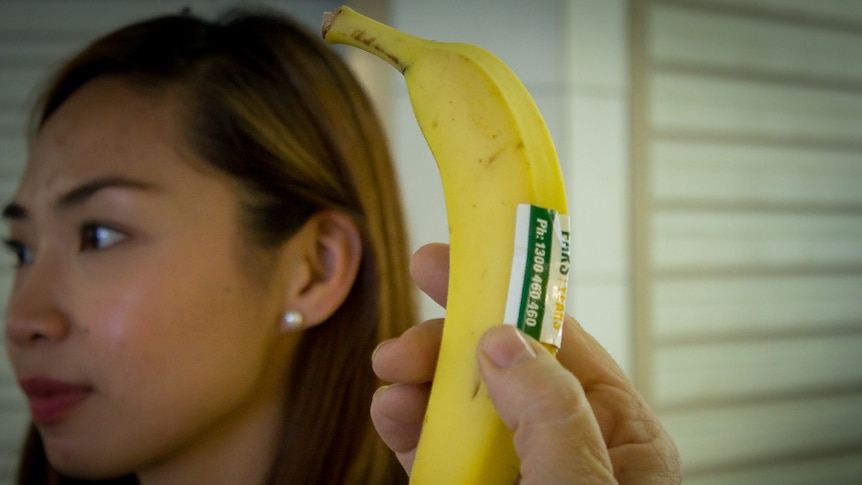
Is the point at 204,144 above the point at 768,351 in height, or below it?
above

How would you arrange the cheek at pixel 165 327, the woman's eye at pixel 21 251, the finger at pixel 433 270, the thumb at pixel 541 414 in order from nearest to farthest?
the thumb at pixel 541 414 → the finger at pixel 433 270 → the cheek at pixel 165 327 → the woman's eye at pixel 21 251

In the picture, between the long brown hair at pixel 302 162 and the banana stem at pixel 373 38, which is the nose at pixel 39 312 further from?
the banana stem at pixel 373 38

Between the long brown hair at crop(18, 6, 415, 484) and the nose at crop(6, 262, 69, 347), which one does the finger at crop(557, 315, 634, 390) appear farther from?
the nose at crop(6, 262, 69, 347)

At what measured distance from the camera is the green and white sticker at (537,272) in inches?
16.6

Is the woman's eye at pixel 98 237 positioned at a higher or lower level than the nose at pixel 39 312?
higher

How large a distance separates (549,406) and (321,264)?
581mm

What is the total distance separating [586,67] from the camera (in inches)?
71.4

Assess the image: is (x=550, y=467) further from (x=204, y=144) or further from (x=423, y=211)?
(x=423, y=211)

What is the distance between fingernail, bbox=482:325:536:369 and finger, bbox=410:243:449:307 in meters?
0.22

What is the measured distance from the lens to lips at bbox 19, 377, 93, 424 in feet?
2.71

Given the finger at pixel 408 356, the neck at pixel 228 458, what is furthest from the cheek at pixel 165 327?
the finger at pixel 408 356

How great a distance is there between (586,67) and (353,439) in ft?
4.50

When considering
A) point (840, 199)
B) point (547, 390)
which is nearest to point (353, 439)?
point (547, 390)

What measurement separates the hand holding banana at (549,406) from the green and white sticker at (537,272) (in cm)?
2
